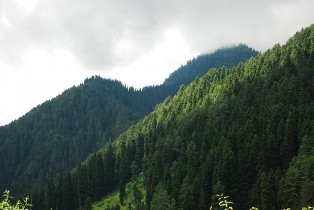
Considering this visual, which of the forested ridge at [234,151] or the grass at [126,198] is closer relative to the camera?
the forested ridge at [234,151]

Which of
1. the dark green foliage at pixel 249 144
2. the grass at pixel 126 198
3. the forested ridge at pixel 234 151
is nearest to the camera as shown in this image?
the dark green foliage at pixel 249 144

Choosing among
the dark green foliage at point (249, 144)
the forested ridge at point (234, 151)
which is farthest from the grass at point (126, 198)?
the dark green foliage at point (249, 144)

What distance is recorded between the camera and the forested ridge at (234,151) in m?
102

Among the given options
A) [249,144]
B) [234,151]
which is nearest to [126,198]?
[234,151]

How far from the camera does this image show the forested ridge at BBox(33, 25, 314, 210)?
10206 centimetres

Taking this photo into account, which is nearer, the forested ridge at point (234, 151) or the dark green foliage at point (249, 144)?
the dark green foliage at point (249, 144)

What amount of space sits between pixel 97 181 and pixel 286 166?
94.6 meters

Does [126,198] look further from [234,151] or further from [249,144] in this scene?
[249,144]

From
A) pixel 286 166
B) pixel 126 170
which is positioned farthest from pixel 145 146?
pixel 286 166

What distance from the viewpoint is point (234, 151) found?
12575 centimetres

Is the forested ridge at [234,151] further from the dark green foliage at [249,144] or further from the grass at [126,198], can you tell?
the grass at [126,198]

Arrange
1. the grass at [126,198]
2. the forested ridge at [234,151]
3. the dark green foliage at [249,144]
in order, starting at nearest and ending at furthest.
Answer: the dark green foliage at [249,144], the forested ridge at [234,151], the grass at [126,198]

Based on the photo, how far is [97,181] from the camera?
17938 centimetres

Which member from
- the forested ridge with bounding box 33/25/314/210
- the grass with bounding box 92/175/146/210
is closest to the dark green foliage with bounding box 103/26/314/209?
the forested ridge with bounding box 33/25/314/210
